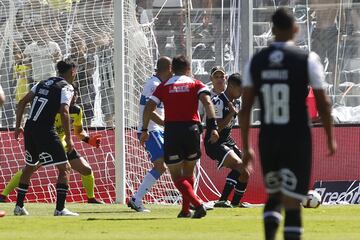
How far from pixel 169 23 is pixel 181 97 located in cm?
870

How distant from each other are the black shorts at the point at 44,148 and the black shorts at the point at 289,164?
644cm

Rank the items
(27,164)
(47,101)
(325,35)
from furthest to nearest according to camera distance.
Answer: (325,35) → (27,164) → (47,101)

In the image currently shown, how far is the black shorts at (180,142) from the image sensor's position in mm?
15070

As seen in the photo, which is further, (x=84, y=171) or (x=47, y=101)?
(x=84, y=171)

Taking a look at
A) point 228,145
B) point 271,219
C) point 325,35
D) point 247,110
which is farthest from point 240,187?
point 271,219

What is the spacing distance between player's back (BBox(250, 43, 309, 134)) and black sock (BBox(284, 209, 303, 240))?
0.70 metres

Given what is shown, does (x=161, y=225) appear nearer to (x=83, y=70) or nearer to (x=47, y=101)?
(x=47, y=101)

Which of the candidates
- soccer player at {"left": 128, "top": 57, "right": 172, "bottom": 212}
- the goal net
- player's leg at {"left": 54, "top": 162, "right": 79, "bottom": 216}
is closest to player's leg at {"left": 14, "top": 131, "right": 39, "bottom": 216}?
player's leg at {"left": 54, "top": 162, "right": 79, "bottom": 216}

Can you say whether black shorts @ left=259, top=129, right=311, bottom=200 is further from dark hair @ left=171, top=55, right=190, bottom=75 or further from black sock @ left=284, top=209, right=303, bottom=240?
dark hair @ left=171, top=55, right=190, bottom=75

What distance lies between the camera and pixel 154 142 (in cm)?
1725

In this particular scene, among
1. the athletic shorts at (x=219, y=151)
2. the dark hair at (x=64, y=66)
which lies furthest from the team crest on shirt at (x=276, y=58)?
the athletic shorts at (x=219, y=151)

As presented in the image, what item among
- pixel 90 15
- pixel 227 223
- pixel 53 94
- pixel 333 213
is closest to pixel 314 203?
pixel 333 213

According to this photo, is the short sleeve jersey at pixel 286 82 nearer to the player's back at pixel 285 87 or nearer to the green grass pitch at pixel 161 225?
the player's back at pixel 285 87

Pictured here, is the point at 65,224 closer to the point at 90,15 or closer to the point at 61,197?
the point at 61,197
